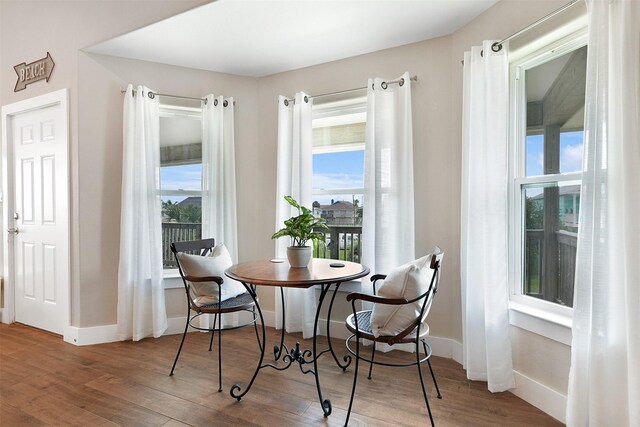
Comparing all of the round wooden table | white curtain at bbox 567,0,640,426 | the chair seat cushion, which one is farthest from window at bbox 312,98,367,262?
white curtain at bbox 567,0,640,426

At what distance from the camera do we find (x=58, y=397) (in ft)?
7.34

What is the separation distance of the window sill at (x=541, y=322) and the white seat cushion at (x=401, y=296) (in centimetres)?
70

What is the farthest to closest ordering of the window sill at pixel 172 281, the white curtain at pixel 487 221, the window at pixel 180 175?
the window at pixel 180 175, the window sill at pixel 172 281, the white curtain at pixel 487 221

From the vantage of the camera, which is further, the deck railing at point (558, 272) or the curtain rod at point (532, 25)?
the deck railing at point (558, 272)

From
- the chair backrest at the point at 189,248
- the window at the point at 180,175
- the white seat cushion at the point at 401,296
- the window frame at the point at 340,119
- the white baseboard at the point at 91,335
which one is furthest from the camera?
the window at the point at 180,175

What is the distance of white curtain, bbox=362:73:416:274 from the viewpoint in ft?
9.43

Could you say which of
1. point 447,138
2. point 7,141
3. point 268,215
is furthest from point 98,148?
point 447,138

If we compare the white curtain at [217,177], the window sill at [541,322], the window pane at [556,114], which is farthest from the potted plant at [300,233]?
the window pane at [556,114]

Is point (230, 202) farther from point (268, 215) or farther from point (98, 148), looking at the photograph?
point (98, 148)

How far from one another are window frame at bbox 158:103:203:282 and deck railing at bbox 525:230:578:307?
2946mm

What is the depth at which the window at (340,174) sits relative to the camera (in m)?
3.32

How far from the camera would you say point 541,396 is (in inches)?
81.7

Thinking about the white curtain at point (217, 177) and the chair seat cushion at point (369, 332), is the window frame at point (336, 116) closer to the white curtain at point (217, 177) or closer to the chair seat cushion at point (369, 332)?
the white curtain at point (217, 177)

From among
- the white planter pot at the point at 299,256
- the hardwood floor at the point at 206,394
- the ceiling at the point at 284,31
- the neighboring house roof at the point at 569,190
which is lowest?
the hardwood floor at the point at 206,394
